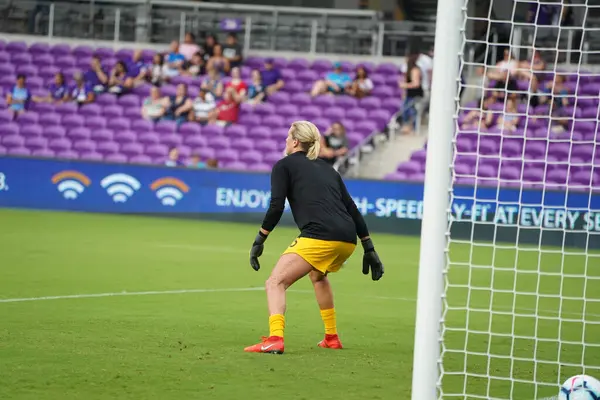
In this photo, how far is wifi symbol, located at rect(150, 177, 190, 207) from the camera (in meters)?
21.3

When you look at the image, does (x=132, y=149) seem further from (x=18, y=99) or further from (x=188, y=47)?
(x=18, y=99)

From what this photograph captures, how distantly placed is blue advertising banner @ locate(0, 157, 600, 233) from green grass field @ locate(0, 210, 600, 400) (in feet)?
11.8

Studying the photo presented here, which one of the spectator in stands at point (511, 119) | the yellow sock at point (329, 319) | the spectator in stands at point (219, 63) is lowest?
the yellow sock at point (329, 319)

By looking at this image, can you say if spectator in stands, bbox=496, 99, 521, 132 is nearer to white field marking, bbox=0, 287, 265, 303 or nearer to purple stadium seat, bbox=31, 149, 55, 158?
white field marking, bbox=0, 287, 265, 303

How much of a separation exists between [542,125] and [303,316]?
12.5 metres

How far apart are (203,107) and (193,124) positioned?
48cm

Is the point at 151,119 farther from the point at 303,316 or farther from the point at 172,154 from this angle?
the point at 303,316

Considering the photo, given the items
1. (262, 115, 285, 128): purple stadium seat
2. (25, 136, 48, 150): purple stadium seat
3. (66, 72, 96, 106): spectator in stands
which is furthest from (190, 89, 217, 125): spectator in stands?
(25, 136, 48, 150): purple stadium seat

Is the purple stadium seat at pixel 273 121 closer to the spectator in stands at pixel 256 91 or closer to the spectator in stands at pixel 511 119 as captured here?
the spectator in stands at pixel 256 91

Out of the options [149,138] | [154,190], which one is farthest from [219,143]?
[154,190]

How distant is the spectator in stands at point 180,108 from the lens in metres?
24.7

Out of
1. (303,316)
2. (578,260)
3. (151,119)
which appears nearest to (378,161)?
(151,119)

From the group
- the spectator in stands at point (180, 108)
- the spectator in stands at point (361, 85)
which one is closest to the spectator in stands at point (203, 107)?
the spectator in stands at point (180, 108)

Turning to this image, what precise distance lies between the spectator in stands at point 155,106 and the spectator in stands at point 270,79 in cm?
241
